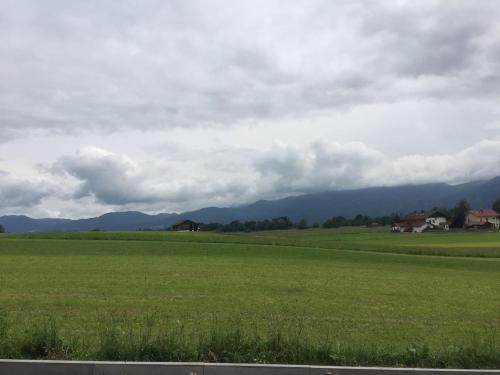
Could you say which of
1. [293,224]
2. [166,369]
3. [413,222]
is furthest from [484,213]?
[166,369]

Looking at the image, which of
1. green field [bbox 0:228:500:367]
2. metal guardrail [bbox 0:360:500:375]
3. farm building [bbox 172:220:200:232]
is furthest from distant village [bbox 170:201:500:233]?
metal guardrail [bbox 0:360:500:375]

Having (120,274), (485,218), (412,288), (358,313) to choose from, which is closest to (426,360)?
(358,313)

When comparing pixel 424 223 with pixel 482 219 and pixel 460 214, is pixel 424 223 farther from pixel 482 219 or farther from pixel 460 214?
pixel 482 219

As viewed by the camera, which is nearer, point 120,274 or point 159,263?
point 120,274

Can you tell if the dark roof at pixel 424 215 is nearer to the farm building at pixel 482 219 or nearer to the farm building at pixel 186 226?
the farm building at pixel 482 219

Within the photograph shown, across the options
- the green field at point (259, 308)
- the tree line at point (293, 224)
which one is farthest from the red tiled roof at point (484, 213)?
the green field at point (259, 308)

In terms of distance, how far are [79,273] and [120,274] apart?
1965mm

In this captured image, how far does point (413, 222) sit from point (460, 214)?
16214 millimetres

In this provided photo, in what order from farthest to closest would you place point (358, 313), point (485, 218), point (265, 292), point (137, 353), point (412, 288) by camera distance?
point (485, 218), point (412, 288), point (265, 292), point (358, 313), point (137, 353)

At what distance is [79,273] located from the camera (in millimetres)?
24172

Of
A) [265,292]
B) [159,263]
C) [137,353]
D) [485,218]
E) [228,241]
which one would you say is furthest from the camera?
[485,218]

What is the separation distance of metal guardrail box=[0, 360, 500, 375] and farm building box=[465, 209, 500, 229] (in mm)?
155792

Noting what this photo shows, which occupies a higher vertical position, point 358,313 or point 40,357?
point 40,357

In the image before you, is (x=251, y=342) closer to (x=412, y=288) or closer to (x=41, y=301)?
(x=41, y=301)
